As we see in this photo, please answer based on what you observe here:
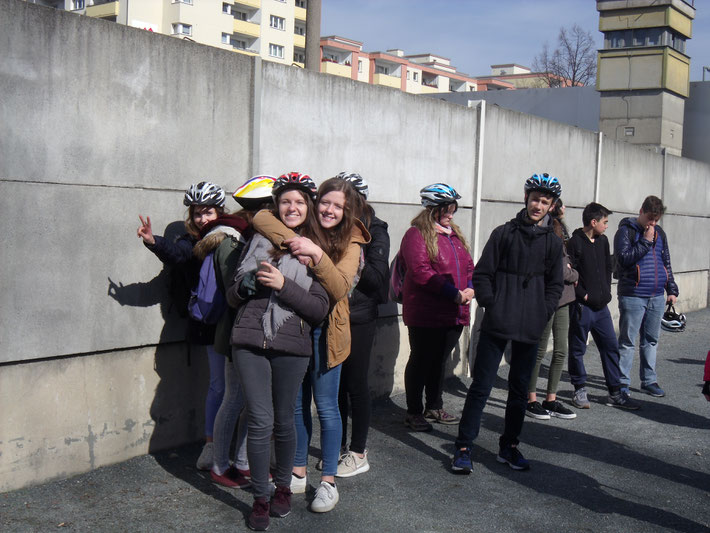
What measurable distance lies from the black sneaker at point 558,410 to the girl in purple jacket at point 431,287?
117cm

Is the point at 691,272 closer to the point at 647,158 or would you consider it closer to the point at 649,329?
the point at 647,158

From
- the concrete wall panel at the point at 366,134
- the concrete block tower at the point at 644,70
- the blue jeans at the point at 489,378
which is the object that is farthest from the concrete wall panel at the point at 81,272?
the concrete block tower at the point at 644,70

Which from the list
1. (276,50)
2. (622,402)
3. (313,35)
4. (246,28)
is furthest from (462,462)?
(276,50)

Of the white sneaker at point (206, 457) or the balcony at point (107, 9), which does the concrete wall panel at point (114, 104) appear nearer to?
the white sneaker at point (206, 457)

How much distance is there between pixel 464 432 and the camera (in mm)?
5246

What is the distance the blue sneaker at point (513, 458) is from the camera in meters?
5.32

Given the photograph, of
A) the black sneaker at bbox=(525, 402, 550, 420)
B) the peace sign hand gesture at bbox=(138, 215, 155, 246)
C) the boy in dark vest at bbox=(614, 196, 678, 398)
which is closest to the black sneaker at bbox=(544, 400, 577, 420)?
the black sneaker at bbox=(525, 402, 550, 420)

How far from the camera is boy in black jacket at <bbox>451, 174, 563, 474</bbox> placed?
16.9ft

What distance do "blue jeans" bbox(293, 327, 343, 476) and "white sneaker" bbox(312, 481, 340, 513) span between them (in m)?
0.08

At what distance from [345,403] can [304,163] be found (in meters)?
1.90

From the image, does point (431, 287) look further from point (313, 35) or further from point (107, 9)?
point (107, 9)

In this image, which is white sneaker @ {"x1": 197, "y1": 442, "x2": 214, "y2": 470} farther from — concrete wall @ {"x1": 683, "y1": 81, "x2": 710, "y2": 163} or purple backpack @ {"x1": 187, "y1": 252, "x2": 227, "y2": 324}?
concrete wall @ {"x1": 683, "y1": 81, "x2": 710, "y2": 163}

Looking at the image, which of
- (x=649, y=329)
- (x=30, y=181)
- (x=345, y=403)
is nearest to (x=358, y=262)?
(x=345, y=403)

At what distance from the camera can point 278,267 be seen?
4160 mm
